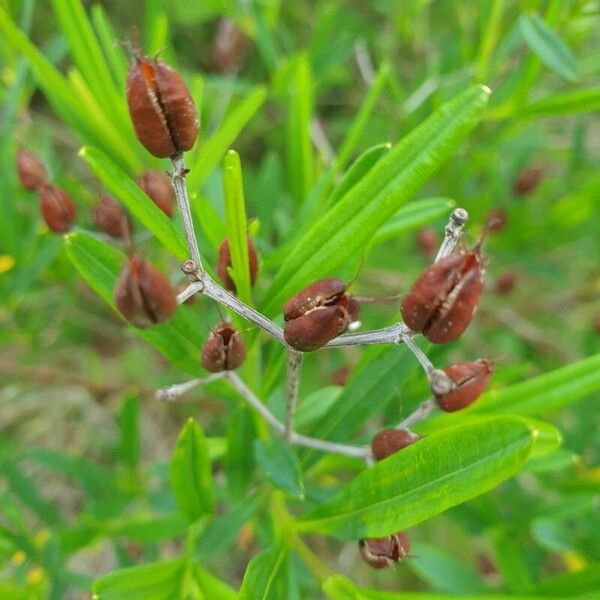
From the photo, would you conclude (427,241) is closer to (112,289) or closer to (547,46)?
(547,46)

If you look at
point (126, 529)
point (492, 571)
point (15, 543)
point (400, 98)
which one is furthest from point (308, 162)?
point (492, 571)

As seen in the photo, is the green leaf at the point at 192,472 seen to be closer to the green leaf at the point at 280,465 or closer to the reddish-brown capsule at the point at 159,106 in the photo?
the green leaf at the point at 280,465

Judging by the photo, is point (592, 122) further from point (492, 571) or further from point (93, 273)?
point (93, 273)

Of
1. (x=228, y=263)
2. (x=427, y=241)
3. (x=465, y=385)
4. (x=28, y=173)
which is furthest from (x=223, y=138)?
(x=427, y=241)

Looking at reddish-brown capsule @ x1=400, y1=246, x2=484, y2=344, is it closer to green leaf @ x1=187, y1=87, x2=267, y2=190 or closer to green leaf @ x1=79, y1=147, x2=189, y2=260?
green leaf @ x1=79, y1=147, x2=189, y2=260

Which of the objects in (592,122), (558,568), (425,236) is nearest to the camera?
(425,236)
